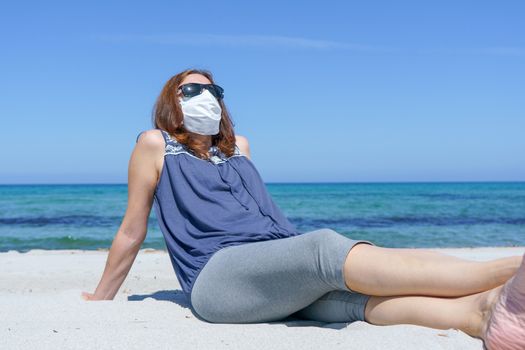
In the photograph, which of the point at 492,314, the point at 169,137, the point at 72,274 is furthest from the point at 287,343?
the point at 72,274

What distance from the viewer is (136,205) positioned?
389 cm

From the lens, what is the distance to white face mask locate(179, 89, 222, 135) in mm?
4125

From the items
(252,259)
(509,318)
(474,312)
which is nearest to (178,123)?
(252,259)

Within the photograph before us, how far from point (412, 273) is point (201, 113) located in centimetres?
190

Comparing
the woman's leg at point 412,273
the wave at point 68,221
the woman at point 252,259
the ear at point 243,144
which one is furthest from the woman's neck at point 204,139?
the wave at point 68,221

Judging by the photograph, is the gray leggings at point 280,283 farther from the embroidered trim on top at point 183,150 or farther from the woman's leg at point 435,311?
the embroidered trim on top at point 183,150

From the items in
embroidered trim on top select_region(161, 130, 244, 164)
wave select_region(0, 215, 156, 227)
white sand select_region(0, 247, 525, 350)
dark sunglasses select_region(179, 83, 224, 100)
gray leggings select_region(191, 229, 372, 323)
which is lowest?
wave select_region(0, 215, 156, 227)

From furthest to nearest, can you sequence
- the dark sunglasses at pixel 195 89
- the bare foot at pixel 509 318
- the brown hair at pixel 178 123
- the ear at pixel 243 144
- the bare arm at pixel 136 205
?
the ear at pixel 243 144, the dark sunglasses at pixel 195 89, the brown hair at pixel 178 123, the bare arm at pixel 136 205, the bare foot at pixel 509 318

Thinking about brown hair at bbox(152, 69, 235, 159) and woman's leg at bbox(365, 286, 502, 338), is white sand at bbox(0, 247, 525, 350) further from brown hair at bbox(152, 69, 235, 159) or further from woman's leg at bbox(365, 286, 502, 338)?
brown hair at bbox(152, 69, 235, 159)

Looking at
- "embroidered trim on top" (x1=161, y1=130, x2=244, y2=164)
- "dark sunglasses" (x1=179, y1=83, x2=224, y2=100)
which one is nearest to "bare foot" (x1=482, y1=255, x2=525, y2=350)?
"embroidered trim on top" (x1=161, y1=130, x2=244, y2=164)

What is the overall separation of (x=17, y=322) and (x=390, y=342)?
198 centimetres

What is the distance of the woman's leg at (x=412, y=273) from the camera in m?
2.74

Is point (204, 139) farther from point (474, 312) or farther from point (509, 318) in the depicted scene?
point (509, 318)

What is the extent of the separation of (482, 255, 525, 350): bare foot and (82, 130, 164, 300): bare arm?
2195mm
